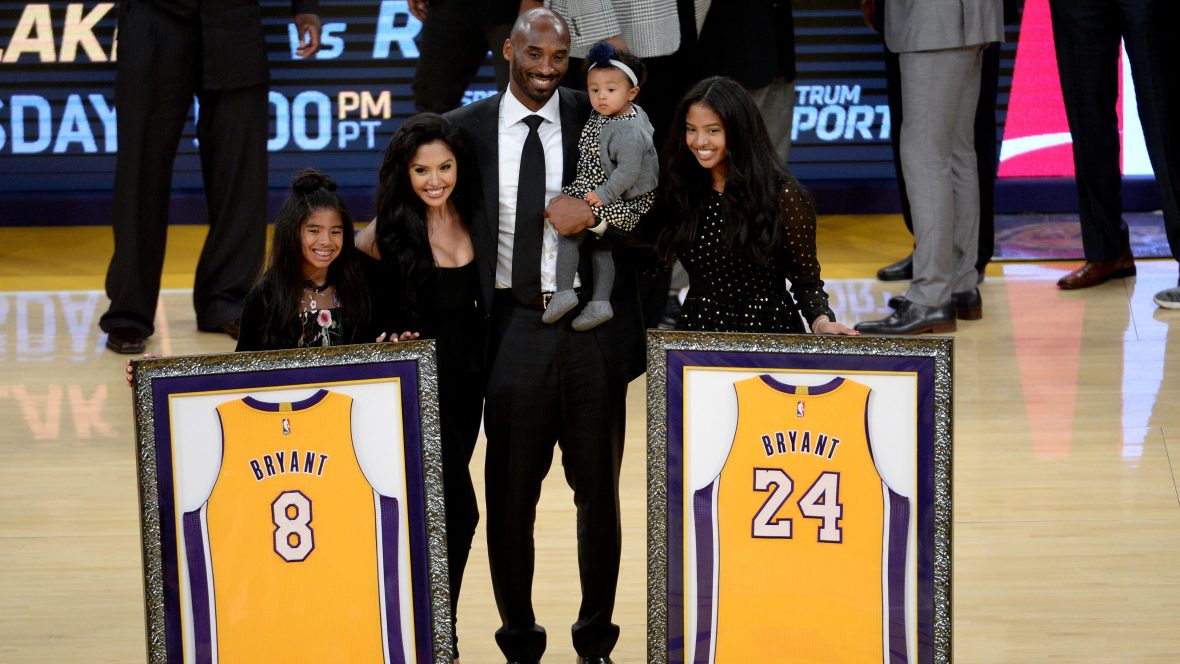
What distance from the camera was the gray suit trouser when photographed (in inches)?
202

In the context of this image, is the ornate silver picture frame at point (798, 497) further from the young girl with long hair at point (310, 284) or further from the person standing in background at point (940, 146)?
the person standing in background at point (940, 146)

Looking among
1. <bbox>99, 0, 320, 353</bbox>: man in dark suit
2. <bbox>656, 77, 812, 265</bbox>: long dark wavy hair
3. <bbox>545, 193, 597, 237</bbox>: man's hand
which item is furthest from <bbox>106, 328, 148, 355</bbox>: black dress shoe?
<bbox>656, 77, 812, 265</bbox>: long dark wavy hair

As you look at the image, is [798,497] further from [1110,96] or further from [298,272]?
[1110,96]

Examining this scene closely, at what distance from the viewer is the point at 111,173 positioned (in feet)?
24.2

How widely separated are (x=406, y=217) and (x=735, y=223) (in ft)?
2.13

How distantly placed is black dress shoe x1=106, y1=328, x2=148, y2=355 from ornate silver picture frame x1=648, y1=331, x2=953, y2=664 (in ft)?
10.6

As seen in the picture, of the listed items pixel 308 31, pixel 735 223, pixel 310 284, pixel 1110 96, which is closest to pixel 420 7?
pixel 308 31

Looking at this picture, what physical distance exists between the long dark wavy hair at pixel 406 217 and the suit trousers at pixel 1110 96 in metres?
3.75

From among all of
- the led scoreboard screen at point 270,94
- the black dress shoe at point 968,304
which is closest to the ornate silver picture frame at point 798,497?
the black dress shoe at point 968,304

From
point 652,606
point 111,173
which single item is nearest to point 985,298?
point 652,606

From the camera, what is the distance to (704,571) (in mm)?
2678

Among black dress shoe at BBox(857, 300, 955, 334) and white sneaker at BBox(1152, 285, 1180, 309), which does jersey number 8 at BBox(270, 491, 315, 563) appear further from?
white sneaker at BBox(1152, 285, 1180, 309)

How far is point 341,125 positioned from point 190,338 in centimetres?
214

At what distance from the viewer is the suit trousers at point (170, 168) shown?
5332 millimetres
